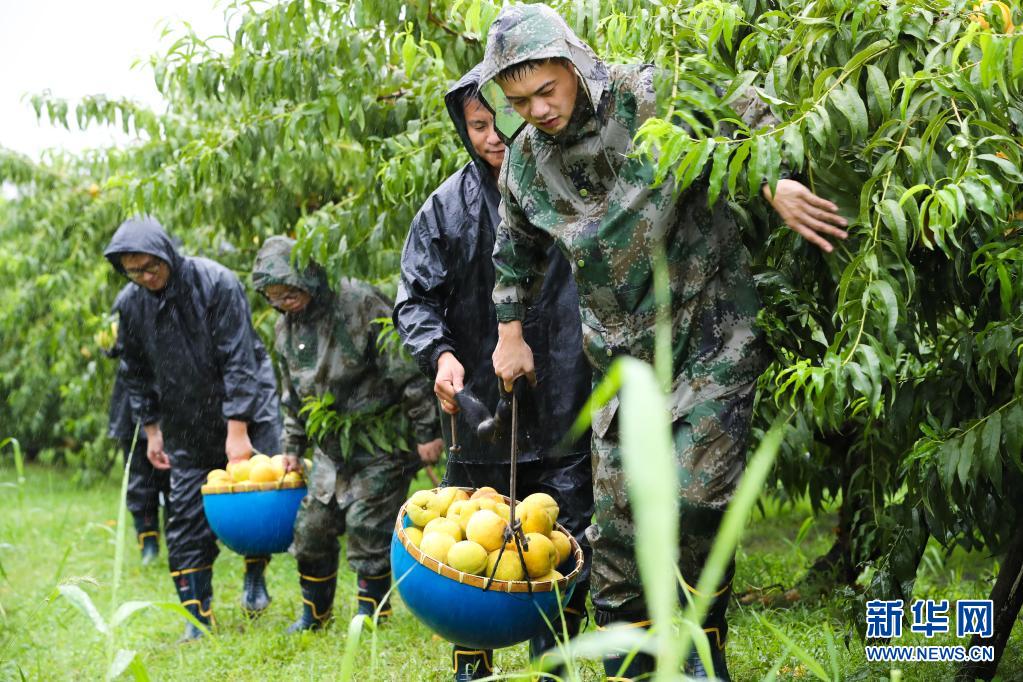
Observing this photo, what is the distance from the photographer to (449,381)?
12.1ft

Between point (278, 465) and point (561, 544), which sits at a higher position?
point (561, 544)

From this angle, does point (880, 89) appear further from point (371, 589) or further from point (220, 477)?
point (220, 477)

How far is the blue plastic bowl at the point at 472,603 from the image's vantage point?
2945mm

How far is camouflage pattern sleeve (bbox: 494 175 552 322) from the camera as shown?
3383 millimetres

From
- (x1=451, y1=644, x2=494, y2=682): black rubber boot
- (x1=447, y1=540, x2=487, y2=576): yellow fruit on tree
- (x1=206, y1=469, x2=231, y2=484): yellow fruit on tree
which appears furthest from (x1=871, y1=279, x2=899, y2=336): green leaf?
(x1=206, y1=469, x2=231, y2=484): yellow fruit on tree

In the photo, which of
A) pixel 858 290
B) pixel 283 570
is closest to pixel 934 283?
pixel 858 290

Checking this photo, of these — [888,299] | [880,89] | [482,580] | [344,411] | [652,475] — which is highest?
[880,89]

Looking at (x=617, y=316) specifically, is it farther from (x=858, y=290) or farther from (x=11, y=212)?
(x=11, y=212)

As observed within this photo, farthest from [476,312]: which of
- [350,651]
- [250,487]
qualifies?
[350,651]

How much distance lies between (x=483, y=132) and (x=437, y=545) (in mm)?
1516

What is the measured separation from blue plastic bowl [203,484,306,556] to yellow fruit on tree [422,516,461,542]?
2.14 meters

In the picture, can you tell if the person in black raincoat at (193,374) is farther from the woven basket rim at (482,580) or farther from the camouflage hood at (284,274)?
the woven basket rim at (482,580)

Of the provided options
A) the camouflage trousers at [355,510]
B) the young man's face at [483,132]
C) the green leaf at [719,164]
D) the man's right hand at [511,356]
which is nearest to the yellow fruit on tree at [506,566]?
the man's right hand at [511,356]

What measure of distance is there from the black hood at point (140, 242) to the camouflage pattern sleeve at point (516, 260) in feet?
8.20
